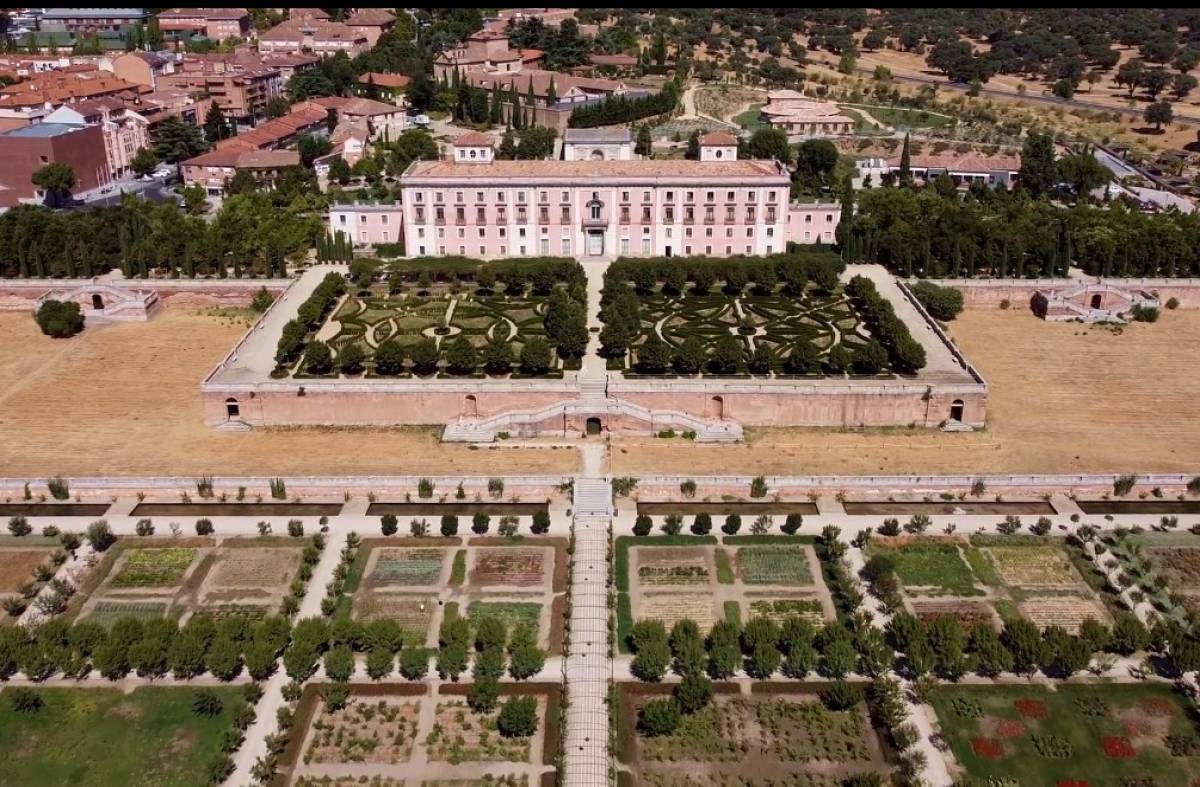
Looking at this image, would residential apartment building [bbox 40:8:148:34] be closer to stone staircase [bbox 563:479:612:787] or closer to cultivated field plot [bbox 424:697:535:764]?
stone staircase [bbox 563:479:612:787]

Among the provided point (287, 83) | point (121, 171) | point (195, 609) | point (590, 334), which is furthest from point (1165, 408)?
point (287, 83)

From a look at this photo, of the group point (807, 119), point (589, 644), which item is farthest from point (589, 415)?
point (807, 119)

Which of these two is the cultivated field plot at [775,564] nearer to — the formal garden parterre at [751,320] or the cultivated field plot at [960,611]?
the cultivated field plot at [960,611]

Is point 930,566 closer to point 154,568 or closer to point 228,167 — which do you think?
point 154,568

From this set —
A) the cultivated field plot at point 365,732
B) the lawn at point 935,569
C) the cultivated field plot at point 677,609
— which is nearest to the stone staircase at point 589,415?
the lawn at point 935,569

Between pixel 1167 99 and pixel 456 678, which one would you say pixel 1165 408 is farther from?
pixel 1167 99

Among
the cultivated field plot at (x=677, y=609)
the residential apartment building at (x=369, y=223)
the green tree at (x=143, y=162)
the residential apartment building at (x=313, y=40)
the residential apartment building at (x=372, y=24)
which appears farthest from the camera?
the residential apartment building at (x=372, y=24)
